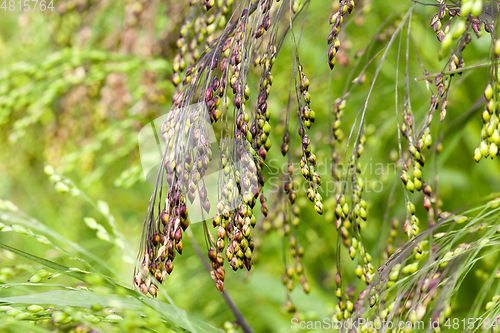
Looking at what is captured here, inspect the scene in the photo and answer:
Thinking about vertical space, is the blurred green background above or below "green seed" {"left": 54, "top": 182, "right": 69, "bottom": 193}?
above

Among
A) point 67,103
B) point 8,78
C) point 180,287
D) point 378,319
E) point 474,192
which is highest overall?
point 67,103

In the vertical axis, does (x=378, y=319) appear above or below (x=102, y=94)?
below

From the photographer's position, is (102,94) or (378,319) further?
(102,94)

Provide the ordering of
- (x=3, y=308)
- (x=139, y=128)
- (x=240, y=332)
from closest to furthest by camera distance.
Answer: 1. (x=3, y=308)
2. (x=240, y=332)
3. (x=139, y=128)

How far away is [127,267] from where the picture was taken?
1.98 meters

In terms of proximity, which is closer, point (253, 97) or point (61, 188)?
point (61, 188)

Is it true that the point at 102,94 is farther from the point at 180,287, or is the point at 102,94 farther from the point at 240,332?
the point at 240,332

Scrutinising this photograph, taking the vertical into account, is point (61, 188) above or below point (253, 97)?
below

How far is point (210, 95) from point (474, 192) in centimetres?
106

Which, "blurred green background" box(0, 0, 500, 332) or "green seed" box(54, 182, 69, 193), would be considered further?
"blurred green background" box(0, 0, 500, 332)

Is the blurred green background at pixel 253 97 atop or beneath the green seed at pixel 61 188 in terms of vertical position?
atop

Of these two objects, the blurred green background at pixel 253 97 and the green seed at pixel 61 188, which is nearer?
the green seed at pixel 61 188

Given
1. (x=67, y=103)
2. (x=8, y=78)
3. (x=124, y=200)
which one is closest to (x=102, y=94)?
(x=67, y=103)

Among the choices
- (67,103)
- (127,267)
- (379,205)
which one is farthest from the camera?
(127,267)
